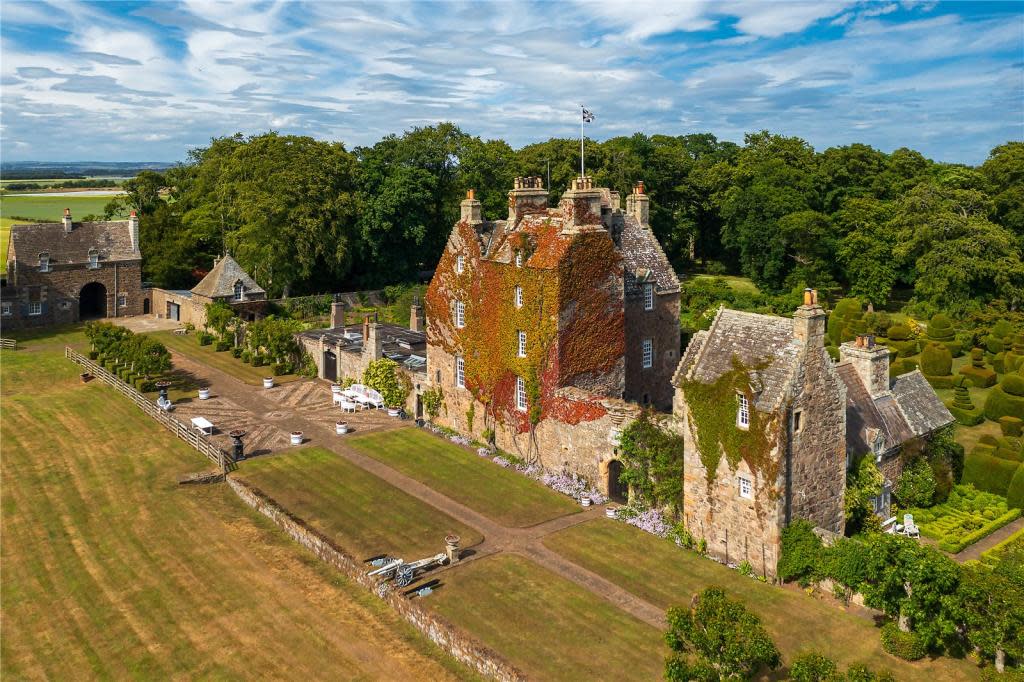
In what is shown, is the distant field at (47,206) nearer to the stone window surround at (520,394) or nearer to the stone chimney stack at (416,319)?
the stone chimney stack at (416,319)

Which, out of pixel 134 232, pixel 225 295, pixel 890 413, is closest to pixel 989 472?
pixel 890 413

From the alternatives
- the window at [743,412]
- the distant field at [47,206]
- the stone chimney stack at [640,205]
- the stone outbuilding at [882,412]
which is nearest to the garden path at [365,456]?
the window at [743,412]

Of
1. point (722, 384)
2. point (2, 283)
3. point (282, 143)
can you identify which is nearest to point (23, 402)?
point (2, 283)

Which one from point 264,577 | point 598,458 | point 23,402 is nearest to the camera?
point 264,577

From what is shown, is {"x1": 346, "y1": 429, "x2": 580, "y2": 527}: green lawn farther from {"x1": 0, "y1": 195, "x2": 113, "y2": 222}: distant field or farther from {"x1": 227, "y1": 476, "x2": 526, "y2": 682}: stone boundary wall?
{"x1": 0, "y1": 195, "x2": 113, "y2": 222}: distant field

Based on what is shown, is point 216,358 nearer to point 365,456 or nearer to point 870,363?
point 365,456

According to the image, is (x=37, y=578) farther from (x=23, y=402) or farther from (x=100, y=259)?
(x=100, y=259)

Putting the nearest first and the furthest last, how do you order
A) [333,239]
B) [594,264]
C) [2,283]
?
[594,264] < [2,283] < [333,239]

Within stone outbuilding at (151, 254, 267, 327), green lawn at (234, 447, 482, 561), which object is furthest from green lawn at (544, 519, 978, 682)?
stone outbuilding at (151, 254, 267, 327)
